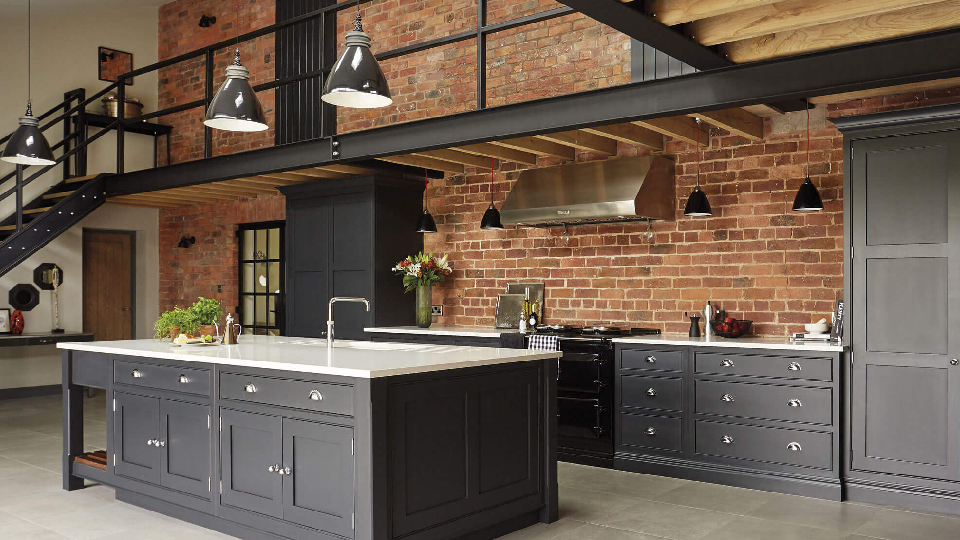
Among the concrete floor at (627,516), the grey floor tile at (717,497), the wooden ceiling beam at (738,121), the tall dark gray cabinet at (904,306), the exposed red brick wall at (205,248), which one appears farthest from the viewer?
the exposed red brick wall at (205,248)

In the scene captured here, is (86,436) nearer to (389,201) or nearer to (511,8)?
(389,201)

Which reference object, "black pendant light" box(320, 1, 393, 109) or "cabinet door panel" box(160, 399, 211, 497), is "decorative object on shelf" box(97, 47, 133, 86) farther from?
"black pendant light" box(320, 1, 393, 109)

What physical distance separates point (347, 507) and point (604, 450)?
104 inches

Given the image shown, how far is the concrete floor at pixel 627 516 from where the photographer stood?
397cm

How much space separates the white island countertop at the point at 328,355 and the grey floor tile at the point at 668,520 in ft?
3.14

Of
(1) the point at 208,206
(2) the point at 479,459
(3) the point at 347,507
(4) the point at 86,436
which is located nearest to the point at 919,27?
(2) the point at 479,459

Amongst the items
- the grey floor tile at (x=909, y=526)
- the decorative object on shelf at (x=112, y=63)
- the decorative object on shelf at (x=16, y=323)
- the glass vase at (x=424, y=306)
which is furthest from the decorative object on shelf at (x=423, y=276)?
the decorative object on shelf at (x=112, y=63)

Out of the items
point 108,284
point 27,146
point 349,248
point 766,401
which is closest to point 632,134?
point 766,401

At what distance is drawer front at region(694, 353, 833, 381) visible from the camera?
15.3 feet

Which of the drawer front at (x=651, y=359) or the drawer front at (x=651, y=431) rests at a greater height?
the drawer front at (x=651, y=359)

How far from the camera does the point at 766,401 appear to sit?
4.86 metres

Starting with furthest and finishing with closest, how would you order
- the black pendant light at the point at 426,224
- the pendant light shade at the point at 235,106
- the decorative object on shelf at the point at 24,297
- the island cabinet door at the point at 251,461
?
the decorative object on shelf at the point at 24,297, the black pendant light at the point at 426,224, the pendant light shade at the point at 235,106, the island cabinet door at the point at 251,461

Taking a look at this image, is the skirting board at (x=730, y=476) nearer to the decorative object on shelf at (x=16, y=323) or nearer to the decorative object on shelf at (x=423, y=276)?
the decorative object on shelf at (x=423, y=276)

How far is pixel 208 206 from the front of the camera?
9.46 meters
